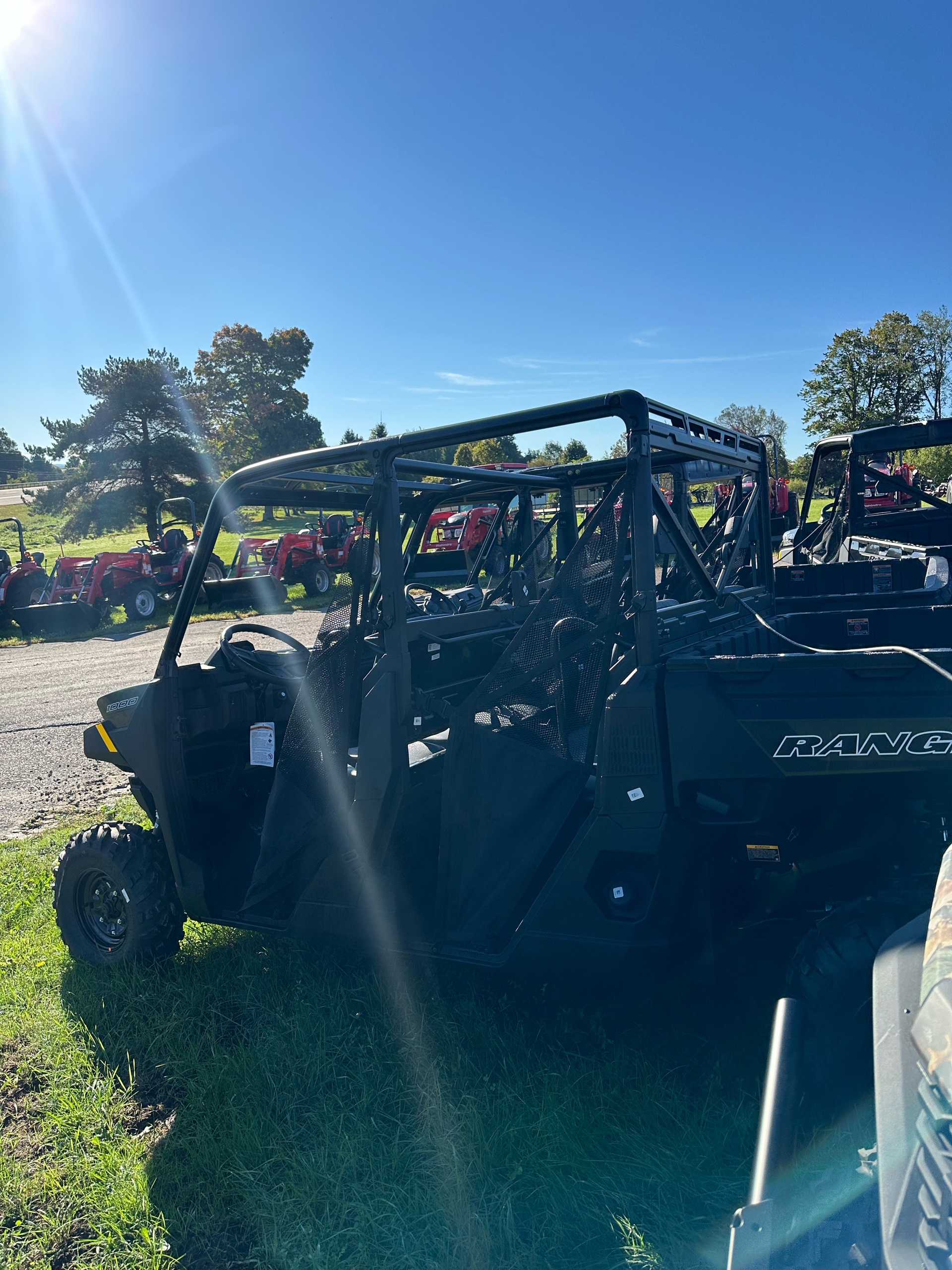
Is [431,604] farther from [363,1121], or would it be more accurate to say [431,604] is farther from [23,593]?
[23,593]

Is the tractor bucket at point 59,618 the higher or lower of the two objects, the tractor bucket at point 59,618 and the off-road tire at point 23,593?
the lower

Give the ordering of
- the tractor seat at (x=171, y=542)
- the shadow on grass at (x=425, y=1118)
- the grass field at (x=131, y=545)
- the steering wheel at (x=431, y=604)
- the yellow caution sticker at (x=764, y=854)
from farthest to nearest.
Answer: the tractor seat at (x=171, y=542) → the grass field at (x=131, y=545) → the steering wheel at (x=431, y=604) → the yellow caution sticker at (x=764, y=854) → the shadow on grass at (x=425, y=1118)

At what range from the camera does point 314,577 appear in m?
18.1

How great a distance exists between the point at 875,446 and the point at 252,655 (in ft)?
21.3

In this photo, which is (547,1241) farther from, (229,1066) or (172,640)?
(172,640)

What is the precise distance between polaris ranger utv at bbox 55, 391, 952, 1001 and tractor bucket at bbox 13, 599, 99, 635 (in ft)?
45.1

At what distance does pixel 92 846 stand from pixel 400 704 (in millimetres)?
1687

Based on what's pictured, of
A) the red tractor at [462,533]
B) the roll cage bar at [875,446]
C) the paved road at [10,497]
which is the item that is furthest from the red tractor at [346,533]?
the paved road at [10,497]

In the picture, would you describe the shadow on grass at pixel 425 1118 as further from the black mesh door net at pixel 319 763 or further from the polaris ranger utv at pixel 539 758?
the black mesh door net at pixel 319 763

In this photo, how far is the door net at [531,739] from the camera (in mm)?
2664

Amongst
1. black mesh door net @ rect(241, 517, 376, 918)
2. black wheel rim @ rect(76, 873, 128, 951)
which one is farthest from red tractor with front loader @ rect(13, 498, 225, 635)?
black mesh door net @ rect(241, 517, 376, 918)

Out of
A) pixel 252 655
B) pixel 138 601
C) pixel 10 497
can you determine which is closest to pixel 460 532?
pixel 138 601

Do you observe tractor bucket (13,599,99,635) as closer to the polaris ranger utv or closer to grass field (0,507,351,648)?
grass field (0,507,351,648)

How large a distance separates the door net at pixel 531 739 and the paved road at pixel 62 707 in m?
4.13
